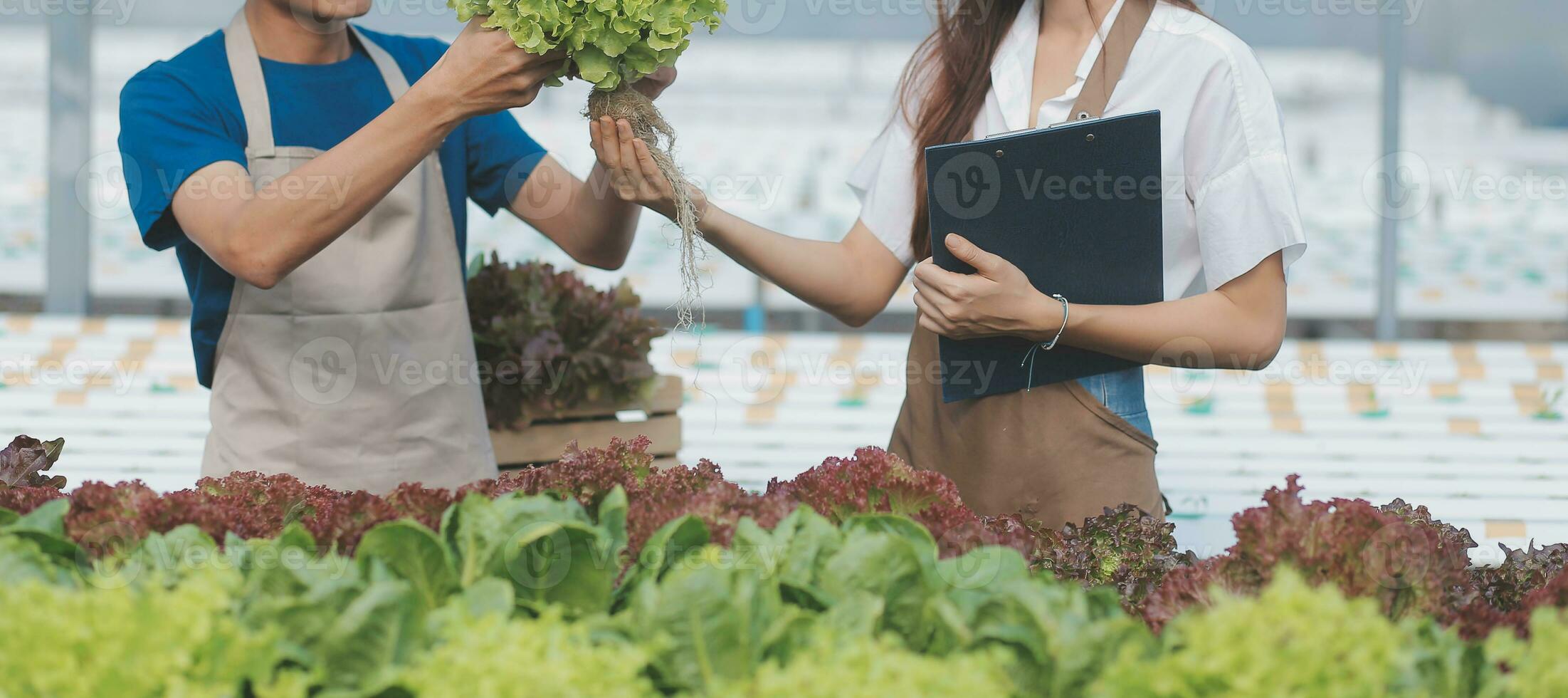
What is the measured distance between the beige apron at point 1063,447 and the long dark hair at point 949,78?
18cm

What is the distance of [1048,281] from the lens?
6.21ft

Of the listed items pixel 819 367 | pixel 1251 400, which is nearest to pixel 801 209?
pixel 819 367

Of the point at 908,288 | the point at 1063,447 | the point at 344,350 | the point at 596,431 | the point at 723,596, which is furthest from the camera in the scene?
the point at 908,288

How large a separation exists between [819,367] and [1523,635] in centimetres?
358

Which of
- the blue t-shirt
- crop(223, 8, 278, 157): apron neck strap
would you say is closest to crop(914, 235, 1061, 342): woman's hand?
the blue t-shirt

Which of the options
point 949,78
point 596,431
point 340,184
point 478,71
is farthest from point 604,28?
point 596,431

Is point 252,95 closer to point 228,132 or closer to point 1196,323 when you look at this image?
point 228,132

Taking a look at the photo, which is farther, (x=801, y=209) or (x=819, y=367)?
(x=801, y=209)

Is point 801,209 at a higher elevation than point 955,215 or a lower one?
higher

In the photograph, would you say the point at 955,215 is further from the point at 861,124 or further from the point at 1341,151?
the point at 1341,151

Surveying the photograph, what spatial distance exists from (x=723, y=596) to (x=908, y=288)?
200 inches

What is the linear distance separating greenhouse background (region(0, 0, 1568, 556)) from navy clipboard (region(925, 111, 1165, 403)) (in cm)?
162

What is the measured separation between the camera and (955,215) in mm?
1823

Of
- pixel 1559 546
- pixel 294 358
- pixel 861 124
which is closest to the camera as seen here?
pixel 1559 546
